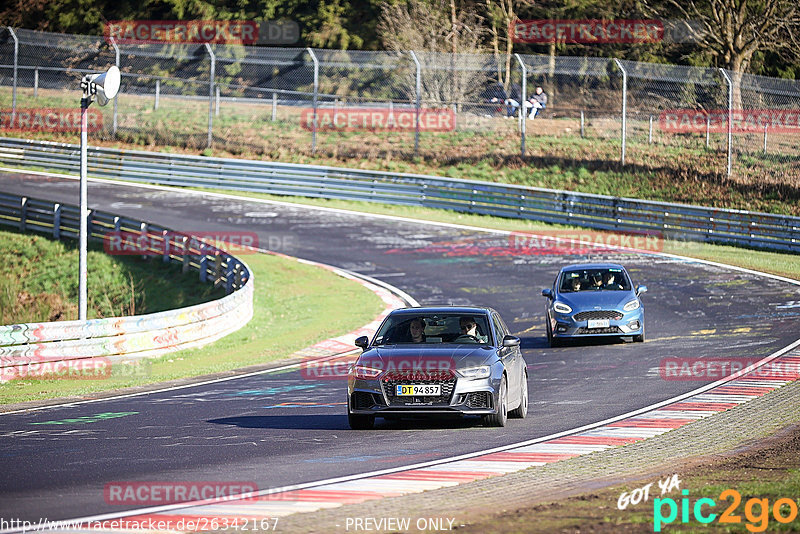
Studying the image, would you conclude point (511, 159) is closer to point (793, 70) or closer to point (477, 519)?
point (793, 70)

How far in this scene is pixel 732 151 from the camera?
3806cm

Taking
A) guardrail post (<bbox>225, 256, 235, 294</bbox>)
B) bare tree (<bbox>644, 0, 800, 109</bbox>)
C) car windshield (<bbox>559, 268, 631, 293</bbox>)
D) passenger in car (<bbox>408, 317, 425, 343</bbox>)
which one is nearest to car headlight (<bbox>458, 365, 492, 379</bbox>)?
passenger in car (<bbox>408, 317, 425, 343</bbox>)

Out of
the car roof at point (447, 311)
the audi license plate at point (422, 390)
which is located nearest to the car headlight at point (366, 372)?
the audi license plate at point (422, 390)

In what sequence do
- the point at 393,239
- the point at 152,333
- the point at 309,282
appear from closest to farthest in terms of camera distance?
the point at 152,333
the point at 309,282
the point at 393,239

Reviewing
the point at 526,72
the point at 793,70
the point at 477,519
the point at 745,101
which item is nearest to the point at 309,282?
the point at 526,72

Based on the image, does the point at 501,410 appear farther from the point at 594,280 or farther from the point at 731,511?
the point at 594,280

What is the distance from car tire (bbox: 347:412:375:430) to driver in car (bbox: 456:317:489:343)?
58.2 inches

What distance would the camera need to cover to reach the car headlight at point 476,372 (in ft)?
40.0

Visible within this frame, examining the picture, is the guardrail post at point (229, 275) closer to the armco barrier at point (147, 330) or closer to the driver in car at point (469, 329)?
the armco barrier at point (147, 330)

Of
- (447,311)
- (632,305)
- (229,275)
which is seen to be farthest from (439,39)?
(447,311)

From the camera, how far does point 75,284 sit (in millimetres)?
33750

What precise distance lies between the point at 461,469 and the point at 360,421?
2.73 meters

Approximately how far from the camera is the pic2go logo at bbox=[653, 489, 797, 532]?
7090mm

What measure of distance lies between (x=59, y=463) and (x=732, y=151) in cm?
3178
